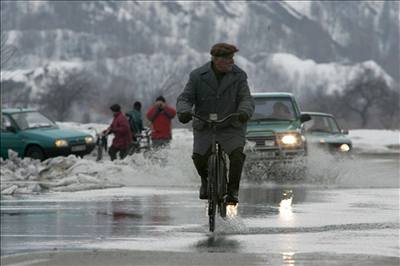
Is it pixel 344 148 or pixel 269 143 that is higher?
pixel 269 143

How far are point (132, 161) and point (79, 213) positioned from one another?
10.6m

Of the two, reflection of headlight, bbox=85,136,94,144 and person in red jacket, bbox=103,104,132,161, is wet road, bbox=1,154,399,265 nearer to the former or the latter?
person in red jacket, bbox=103,104,132,161

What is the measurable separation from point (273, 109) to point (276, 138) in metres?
1.16

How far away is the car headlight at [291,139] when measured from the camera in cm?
2328

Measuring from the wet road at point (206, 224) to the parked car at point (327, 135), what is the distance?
976 cm

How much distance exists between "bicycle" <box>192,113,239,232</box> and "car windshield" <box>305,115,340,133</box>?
18554 millimetres

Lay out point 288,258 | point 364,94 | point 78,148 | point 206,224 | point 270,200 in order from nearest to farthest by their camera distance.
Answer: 1. point 288,258
2. point 206,224
3. point 270,200
4. point 78,148
5. point 364,94

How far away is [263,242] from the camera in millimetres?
11273

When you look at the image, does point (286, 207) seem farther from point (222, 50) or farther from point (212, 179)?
point (222, 50)

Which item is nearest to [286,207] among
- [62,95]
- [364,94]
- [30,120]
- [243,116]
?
[243,116]

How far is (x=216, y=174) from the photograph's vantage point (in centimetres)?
1291

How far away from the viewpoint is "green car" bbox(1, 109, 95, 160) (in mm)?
30922

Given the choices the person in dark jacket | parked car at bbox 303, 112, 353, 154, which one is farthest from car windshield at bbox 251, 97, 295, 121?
the person in dark jacket

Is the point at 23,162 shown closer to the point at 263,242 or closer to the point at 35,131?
the point at 35,131
